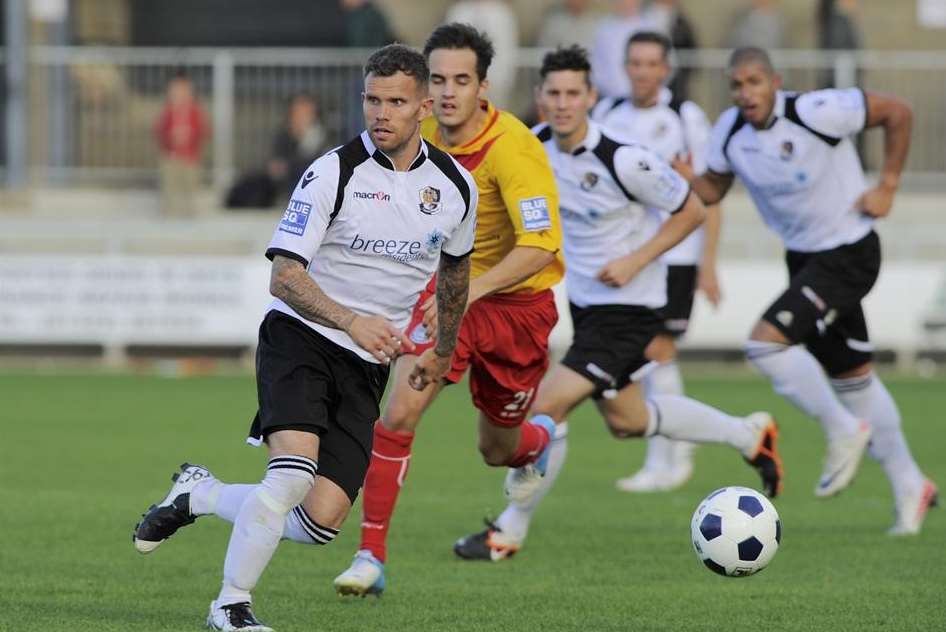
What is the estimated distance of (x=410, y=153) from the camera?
21.8 feet

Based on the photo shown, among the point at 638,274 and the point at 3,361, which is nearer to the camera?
the point at 638,274

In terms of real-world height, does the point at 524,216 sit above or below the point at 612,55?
below

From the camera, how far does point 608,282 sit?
8.94m

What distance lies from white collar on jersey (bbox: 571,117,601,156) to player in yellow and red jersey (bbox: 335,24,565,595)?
2.70 ft

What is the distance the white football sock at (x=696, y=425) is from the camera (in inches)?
372

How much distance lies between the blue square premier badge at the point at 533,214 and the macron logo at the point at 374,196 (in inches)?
49.2

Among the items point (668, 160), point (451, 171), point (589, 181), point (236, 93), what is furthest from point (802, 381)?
point (236, 93)

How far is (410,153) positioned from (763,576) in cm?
266

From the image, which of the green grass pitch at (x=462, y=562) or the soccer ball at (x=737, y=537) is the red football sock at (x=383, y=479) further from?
the soccer ball at (x=737, y=537)

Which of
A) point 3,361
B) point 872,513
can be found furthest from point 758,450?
point 3,361

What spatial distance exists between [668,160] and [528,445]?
332 centimetres

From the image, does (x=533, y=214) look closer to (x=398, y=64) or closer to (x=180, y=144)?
(x=398, y=64)

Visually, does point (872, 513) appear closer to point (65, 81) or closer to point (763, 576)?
point (763, 576)

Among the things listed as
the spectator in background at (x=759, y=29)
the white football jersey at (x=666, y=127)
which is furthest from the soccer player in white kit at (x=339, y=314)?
the spectator in background at (x=759, y=29)
